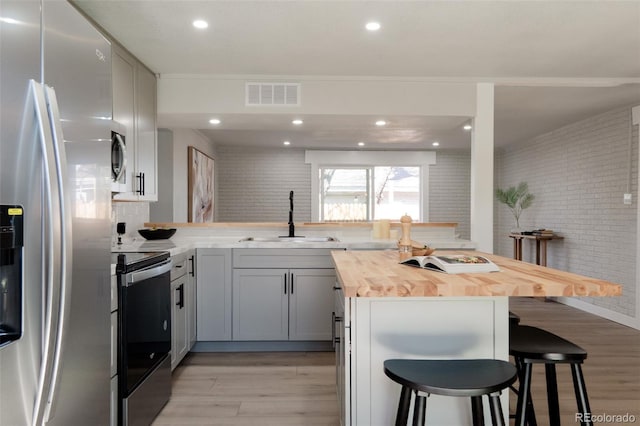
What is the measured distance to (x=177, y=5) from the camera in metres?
2.35

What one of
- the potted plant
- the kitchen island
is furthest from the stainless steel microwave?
the potted plant

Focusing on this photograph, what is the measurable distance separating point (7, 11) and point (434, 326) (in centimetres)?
168

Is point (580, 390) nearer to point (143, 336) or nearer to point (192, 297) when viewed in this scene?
Answer: point (143, 336)

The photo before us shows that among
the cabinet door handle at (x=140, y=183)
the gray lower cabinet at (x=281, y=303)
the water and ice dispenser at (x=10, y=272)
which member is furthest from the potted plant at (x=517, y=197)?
the water and ice dispenser at (x=10, y=272)

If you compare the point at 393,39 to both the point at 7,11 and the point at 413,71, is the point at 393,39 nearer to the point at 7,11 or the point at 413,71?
the point at 413,71

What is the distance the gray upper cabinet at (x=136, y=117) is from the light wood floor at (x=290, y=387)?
56.4 inches

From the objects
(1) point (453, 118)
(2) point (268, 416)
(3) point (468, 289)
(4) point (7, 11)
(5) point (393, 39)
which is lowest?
(2) point (268, 416)

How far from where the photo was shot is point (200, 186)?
5.64 meters

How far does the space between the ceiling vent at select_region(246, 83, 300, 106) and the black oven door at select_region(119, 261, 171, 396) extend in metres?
1.75

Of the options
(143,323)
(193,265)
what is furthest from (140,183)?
(143,323)

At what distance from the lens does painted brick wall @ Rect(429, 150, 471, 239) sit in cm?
758

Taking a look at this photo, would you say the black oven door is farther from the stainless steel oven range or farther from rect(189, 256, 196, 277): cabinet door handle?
rect(189, 256, 196, 277): cabinet door handle

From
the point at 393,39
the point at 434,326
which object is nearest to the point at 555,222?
the point at 393,39

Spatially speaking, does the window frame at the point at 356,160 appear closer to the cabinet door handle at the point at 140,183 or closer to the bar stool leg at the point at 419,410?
the cabinet door handle at the point at 140,183
